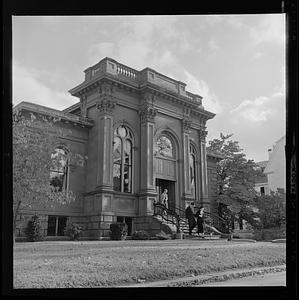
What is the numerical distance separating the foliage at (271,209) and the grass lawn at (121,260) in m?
0.21

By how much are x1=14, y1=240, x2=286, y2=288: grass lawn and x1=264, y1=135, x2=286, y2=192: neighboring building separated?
51 cm

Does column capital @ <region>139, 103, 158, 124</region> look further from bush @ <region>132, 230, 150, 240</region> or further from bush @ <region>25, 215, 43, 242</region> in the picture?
bush @ <region>25, 215, 43, 242</region>

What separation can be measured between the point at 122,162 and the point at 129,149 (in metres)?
0.19

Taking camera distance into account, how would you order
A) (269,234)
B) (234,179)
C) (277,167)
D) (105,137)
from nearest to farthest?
(277,167)
(269,234)
(105,137)
(234,179)

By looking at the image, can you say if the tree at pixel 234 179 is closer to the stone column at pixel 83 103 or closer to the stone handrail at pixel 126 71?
the stone handrail at pixel 126 71

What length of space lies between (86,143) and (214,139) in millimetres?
1319

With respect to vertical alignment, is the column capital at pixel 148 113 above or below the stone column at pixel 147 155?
above

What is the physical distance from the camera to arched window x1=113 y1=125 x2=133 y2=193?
373 cm

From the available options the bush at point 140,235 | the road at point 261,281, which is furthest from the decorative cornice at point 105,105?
the road at point 261,281

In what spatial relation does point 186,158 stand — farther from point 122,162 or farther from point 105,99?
point 105,99

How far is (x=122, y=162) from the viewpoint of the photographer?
150 inches

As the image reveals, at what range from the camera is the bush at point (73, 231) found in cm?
316

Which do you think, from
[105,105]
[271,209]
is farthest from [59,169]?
[271,209]

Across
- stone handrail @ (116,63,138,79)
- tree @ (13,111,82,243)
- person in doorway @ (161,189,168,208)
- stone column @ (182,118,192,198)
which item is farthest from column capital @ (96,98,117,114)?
person in doorway @ (161,189,168,208)
